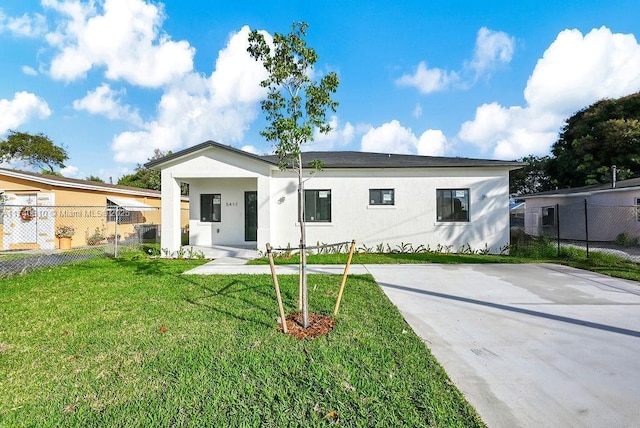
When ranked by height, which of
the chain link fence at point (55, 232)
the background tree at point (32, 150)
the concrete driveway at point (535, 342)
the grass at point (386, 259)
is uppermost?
the background tree at point (32, 150)

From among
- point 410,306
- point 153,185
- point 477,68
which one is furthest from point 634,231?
point 153,185

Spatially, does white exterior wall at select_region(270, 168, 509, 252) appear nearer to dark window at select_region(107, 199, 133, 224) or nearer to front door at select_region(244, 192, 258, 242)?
front door at select_region(244, 192, 258, 242)

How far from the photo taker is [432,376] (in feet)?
9.75

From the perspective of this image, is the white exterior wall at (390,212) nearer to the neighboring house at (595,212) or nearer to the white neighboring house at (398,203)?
the white neighboring house at (398,203)

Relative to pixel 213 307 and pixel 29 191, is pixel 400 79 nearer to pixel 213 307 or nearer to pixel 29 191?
pixel 213 307

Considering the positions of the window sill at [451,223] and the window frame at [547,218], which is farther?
the window frame at [547,218]

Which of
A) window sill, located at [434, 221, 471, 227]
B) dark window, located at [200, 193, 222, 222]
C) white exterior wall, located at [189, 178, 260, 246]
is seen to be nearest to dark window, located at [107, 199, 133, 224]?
white exterior wall, located at [189, 178, 260, 246]

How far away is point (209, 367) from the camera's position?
10.2 feet

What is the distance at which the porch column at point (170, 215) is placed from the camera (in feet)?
36.2

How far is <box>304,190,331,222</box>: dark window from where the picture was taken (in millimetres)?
12148

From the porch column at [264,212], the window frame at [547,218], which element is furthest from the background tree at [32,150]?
the window frame at [547,218]

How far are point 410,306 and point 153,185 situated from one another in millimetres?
32952

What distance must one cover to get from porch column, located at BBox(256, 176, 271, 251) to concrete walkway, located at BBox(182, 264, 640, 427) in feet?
17.3

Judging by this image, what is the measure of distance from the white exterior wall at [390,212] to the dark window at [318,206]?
194mm
